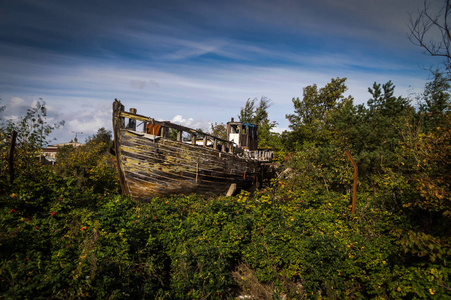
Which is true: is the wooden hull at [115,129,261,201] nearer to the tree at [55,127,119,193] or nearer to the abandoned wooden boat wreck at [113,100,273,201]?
the abandoned wooden boat wreck at [113,100,273,201]

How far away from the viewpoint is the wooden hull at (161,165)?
30.7 ft

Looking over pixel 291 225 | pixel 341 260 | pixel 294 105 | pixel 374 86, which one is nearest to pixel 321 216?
pixel 291 225

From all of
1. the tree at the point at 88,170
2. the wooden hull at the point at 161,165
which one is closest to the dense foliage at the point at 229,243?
the wooden hull at the point at 161,165

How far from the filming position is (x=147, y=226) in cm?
600

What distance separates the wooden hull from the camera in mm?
9359

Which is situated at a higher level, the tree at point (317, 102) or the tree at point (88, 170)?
the tree at point (317, 102)

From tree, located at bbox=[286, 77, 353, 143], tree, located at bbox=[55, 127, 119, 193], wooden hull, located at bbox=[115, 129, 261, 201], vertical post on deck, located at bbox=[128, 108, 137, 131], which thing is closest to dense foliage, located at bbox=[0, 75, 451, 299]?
wooden hull, located at bbox=[115, 129, 261, 201]

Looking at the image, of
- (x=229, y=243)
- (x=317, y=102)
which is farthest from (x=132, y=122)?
(x=317, y=102)

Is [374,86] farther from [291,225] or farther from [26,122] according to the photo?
[26,122]

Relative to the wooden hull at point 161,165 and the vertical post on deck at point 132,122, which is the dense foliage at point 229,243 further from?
the vertical post on deck at point 132,122

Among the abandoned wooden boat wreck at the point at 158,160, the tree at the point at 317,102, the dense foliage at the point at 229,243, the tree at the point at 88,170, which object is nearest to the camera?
the dense foliage at the point at 229,243

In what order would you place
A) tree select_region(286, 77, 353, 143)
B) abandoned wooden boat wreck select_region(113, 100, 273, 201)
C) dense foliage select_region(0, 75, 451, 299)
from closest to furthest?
dense foliage select_region(0, 75, 451, 299) < abandoned wooden boat wreck select_region(113, 100, 273, 201) < tree select_region(286, 77, 353, 143)

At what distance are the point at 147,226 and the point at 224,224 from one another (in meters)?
2.02

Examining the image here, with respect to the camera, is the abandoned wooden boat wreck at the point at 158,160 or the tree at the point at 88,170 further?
the tree at the point at 88,170
